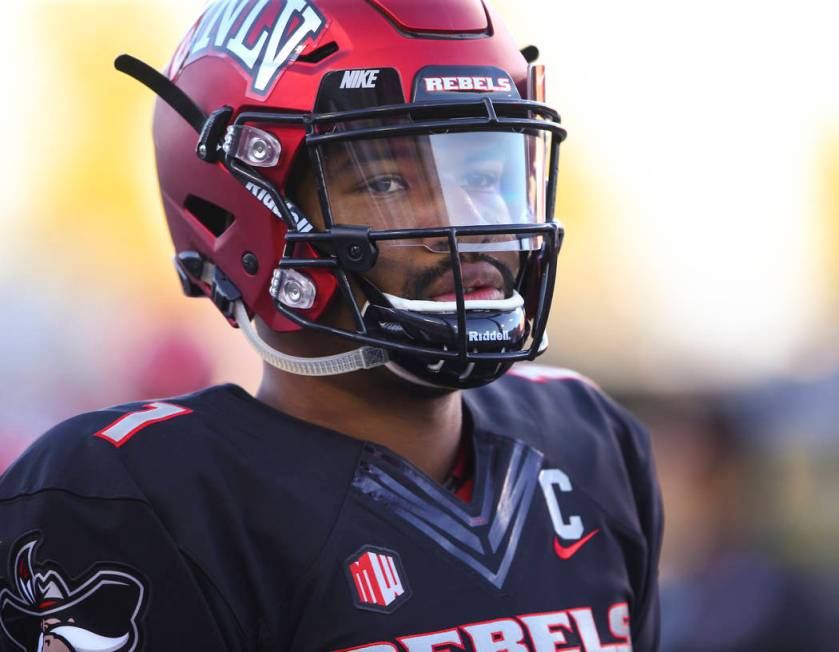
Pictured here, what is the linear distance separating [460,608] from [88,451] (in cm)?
59

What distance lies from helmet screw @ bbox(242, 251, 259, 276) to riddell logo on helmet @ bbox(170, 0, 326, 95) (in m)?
0.26

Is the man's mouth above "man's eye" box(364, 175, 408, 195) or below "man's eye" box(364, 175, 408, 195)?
below

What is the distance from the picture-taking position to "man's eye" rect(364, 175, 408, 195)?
1.83 m

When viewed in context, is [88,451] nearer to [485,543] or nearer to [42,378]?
[485,543]

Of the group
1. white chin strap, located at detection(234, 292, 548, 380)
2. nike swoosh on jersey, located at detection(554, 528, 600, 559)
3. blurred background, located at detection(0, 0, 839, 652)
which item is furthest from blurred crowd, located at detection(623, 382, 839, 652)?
white chin strap, located at detection(234, 292, 548, 380)

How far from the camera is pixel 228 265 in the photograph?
1.99m

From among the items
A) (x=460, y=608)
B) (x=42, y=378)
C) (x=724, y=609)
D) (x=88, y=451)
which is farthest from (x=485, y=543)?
(x=42, y=378)

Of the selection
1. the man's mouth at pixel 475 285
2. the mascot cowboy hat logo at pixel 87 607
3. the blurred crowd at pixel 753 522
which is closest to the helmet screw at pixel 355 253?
the man's mouth at pixel 475 285

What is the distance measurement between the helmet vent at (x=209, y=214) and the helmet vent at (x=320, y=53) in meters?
0.31

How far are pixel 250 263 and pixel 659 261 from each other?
512 cm

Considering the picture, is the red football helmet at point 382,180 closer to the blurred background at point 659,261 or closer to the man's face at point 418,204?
the man's face at point 418,204

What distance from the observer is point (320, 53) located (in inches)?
74.2

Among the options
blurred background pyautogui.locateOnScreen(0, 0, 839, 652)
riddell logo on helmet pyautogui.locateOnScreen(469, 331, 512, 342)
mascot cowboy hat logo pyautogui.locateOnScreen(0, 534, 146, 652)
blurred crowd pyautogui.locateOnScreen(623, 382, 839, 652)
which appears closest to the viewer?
mascot cowboy hat logo pyautogui.locateOnScreen(0, 534, 146, 652)

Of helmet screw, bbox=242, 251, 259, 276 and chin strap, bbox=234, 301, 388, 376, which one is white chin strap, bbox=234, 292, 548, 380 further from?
helmet screw, bbox=242, 251, 259, 276
